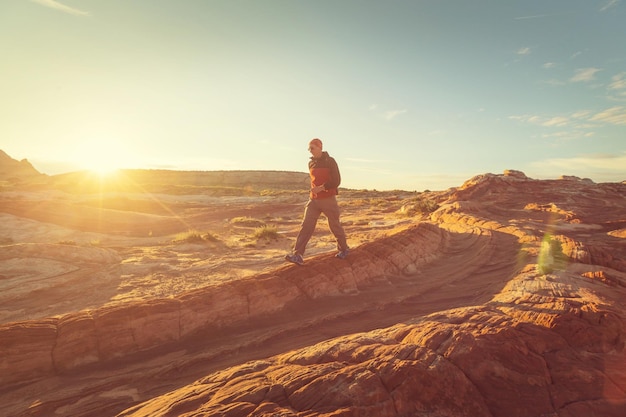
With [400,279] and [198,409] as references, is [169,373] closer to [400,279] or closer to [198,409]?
[198,409]

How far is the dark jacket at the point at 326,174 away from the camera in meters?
6.78

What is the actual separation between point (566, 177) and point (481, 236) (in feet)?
88.5

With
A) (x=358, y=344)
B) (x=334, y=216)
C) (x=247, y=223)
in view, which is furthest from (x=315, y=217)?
(x=247, y=223)

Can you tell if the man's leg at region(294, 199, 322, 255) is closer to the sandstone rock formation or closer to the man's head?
the sandstone rock formation

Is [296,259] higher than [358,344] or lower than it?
higher

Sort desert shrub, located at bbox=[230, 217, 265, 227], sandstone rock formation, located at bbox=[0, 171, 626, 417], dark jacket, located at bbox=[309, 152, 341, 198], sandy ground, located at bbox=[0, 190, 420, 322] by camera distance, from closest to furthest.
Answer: sandstone rock formation, located at bbox=[0, 171, 626, 417]
dark jacket, located at bbox=[309, 152, 341, 198]
sandy ground, located at bbox=[0, 190, 420, 322]
desert shrub, located at bbox=[230, 217, 265, 227]

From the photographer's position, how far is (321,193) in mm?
6957

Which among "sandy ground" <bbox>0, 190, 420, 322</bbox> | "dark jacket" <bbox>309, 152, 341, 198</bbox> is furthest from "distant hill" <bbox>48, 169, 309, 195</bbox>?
"dark jacket" <bbox>309, 152, 341, 198</bbox>

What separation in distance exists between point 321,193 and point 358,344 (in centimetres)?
368

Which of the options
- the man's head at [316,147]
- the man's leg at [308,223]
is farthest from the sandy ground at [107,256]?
the man's head at [316,147]

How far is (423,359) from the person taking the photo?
3.27 metres

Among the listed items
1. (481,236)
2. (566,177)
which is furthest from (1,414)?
(566,177)

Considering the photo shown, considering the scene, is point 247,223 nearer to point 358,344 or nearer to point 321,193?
point 321,193

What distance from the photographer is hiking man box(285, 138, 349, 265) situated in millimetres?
6801
